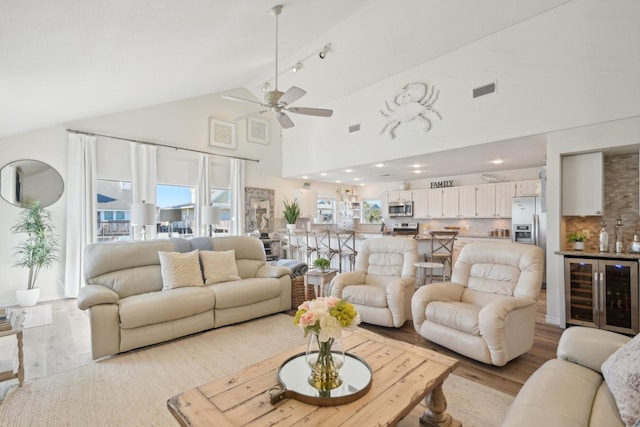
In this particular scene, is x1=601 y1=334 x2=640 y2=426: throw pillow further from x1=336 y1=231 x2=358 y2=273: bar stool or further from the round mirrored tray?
x1=336 y1=231 x2=358 y2=273: bar stool

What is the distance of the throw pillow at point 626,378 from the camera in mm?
1252

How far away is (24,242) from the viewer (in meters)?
4.99

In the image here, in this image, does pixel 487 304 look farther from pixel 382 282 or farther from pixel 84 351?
pixel 84 351

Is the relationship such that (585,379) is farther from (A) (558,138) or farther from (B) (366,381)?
(A) (558,138)

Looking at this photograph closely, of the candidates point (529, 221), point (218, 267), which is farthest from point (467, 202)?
point (218, 267)

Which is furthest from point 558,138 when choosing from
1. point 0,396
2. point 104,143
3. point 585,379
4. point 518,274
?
point 104,143

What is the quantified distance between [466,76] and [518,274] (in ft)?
10.9

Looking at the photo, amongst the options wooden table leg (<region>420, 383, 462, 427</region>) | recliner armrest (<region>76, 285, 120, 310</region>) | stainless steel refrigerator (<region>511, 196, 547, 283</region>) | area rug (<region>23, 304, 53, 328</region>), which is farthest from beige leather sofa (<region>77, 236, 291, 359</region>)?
stainless steel refrigerator (<region>511, 196, 547, 283</region>)

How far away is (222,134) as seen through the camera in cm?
753

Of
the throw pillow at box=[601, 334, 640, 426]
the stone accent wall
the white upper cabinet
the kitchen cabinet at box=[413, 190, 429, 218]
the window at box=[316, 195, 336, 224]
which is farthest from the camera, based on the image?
the window at box=[316, 195, 336, 224]

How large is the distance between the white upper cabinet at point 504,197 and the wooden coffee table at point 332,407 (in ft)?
19.7

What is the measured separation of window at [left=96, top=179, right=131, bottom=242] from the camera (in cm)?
587

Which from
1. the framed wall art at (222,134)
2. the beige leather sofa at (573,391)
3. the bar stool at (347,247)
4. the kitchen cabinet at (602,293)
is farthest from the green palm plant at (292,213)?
the beige leather sofa at (573,391)

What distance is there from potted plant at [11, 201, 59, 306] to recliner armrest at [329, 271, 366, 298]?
4.66 metres
